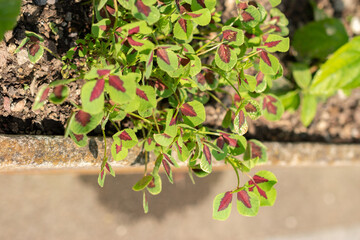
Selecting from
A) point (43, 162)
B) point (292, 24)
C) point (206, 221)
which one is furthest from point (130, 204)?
point (292, 24)

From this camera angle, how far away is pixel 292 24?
1.83 meters

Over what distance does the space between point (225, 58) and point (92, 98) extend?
1.29 feet

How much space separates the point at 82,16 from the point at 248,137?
883 millimetres

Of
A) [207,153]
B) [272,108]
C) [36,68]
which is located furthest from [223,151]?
[36,68]

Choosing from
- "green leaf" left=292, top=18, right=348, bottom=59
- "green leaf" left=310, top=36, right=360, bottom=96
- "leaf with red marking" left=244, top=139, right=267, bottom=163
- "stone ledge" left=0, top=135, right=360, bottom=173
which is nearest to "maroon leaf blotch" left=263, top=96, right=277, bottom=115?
"leaf with red marking" left=244, top=139, right=267, bottom=163

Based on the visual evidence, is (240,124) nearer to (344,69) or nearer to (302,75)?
(344,69)

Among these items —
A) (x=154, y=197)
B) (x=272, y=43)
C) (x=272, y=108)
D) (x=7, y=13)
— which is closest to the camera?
A: (x=7, y=13)

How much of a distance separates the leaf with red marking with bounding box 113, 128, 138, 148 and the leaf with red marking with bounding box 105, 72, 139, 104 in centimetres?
21

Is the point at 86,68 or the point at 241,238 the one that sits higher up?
the point at 86,68

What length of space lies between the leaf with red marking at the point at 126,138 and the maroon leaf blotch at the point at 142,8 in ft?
1.13

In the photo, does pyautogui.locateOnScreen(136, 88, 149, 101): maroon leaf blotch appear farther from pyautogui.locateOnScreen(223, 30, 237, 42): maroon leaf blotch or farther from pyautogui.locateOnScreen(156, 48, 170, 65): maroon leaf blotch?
pyautogui.locateOnScreen(223, 30, 237, 42): maroon leaf blotch

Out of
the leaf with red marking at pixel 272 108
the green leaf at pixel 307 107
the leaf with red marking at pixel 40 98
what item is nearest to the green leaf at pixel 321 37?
the green leaf at pixel 307 107

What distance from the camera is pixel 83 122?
893 mm

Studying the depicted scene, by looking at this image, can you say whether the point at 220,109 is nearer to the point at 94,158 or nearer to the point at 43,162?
the point at 94,158
